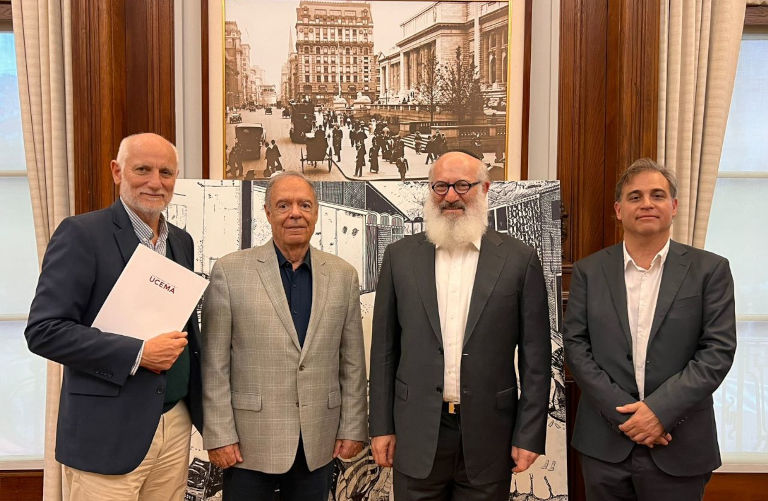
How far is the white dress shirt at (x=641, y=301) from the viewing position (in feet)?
7.19

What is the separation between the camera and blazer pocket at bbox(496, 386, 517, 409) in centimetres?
218

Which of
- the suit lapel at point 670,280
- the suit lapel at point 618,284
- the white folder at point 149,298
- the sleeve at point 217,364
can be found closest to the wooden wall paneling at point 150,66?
the sleeve at point 217,364

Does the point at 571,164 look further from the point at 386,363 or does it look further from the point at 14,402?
the point at 14,402

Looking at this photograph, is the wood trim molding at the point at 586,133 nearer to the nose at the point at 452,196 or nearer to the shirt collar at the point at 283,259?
the nose at the point at 452,196

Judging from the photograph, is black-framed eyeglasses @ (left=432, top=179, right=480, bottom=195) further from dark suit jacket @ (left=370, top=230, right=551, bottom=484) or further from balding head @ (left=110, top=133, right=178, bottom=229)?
balding head @ (left=110, top=133, right=178, bottom=229)

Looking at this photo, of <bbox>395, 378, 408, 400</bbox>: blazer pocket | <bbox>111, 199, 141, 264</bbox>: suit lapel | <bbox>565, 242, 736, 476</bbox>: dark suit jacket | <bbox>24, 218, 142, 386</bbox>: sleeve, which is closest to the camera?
<bbox>24, 218, 142, 386</bbox>: sleeve

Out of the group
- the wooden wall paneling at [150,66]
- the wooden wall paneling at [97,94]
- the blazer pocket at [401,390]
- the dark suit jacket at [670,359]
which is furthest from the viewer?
the wooden wall paneling at [150,66]

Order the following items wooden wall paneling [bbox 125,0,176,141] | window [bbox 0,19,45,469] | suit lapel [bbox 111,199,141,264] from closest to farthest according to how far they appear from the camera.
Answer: suit lapel [bbox 111,199,141,264], wooden wall paneling [bbox 125,0,176,141], window [bbox 0,19,45,469]

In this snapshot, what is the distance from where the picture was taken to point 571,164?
3.30m

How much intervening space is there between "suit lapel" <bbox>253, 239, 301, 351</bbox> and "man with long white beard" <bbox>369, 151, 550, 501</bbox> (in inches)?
12.6

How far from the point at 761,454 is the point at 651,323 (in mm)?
1860

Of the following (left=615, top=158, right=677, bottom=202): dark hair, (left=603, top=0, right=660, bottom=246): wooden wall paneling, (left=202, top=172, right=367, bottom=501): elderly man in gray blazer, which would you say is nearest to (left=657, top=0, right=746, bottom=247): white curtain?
(left=603, top=0, right=660, bottom=246): wooden wall paneling

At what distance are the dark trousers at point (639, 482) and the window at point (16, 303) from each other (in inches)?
113

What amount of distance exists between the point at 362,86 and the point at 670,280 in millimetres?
1853
